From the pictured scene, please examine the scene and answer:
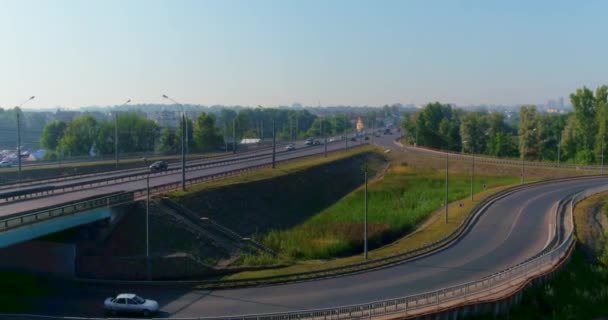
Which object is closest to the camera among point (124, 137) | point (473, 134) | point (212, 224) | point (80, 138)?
point (212, 224)

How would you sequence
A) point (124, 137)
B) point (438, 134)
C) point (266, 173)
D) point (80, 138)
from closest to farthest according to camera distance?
point (266, 173) < point (80, 138) < point (124, 137) < point (438, 134)

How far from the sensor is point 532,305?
95.7 ft

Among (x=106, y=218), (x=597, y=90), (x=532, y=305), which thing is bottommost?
(x=532, y=305)

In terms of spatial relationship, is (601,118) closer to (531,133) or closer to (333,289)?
(531,133)

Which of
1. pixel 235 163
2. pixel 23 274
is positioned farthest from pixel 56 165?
pixel 23 274

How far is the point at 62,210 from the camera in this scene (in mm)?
31391

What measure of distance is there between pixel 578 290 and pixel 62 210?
1042 inches

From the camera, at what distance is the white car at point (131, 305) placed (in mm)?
24891

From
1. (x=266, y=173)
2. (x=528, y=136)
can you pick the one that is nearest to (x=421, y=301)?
(x=266, y=173)

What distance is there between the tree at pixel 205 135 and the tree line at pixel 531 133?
121 ft

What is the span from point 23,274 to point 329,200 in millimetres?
37173

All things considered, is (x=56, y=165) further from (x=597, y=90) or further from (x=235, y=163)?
(x=597, y=90)

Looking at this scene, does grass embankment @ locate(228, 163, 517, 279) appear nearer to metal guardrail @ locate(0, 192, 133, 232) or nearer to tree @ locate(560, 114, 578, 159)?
metal guardrail @ locate(0, 192, 133, 232)

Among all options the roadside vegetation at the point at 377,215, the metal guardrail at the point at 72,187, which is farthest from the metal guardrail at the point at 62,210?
the roadside vegetation at the point at 377,215
